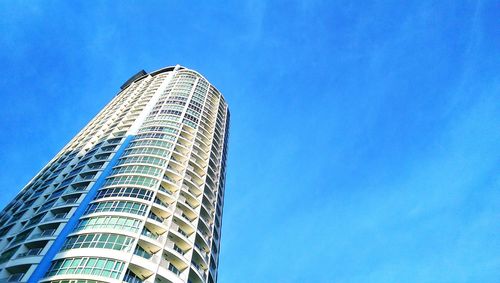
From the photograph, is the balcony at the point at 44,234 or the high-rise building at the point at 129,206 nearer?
the high-rise building at the point at 129,206

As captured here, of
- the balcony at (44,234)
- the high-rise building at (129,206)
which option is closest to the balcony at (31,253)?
the high-rise building at (129,206)

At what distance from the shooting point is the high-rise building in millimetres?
30406

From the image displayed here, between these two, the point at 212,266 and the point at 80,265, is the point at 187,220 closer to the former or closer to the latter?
the point at 212,266

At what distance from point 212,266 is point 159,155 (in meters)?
13.8

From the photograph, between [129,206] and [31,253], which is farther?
[129,206]

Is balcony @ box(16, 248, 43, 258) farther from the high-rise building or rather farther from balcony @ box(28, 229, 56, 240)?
balcony @ box(28, 229, 56, 240)

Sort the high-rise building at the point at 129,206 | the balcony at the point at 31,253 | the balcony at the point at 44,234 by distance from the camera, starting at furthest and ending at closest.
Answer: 1. the balcony at the point at 44,234
2. the balcony at the point at 31,253
3. the high-rise building at the point at 129,206

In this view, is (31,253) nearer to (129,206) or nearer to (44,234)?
(44,234)

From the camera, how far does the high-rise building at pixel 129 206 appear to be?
3041cm

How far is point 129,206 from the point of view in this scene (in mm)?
35969

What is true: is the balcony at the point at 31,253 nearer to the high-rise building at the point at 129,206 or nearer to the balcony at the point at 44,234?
the high-rise building at the point at 129,206

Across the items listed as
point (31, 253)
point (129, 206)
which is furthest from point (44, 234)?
point (129, 206)

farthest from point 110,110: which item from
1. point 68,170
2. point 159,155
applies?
point 159,155

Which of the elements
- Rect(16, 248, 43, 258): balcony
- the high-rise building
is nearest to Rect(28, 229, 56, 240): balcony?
the high-rise building
